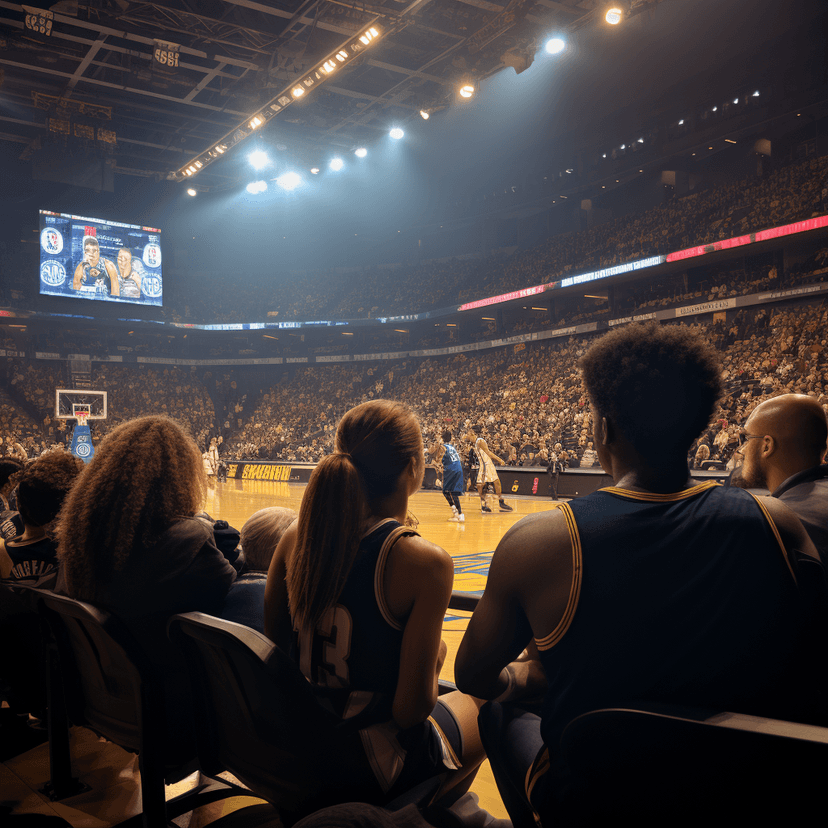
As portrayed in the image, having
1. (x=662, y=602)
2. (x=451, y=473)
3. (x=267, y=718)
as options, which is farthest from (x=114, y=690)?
(x=451, y=473)

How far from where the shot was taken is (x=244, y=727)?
5.70ft

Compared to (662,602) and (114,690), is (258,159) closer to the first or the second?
(114,690)

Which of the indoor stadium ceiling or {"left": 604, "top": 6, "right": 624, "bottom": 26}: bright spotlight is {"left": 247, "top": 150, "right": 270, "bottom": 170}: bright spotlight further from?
{"left": 604, "top": 6, "right": 624, "bottom": 26}: bright spotlight

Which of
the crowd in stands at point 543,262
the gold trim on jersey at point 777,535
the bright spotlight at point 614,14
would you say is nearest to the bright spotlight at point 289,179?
the crowd in stands at point 543,262

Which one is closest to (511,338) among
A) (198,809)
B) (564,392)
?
(564,392)

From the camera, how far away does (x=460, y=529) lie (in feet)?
36.8

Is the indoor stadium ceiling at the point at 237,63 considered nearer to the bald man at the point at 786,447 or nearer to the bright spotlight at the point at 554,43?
the bright spotlight at the point at 554,43

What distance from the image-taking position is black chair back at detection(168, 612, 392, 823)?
154 centimetres

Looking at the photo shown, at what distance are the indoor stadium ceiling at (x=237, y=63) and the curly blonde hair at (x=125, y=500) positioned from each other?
14.4 metres

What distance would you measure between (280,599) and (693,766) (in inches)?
48.7

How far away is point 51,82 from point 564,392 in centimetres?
2028

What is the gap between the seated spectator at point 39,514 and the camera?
2.79m

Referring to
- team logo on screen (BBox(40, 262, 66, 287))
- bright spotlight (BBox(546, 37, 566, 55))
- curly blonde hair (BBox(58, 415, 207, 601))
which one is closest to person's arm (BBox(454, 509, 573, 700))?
curly blonde hair (BBox(58, 415, 207, 601))

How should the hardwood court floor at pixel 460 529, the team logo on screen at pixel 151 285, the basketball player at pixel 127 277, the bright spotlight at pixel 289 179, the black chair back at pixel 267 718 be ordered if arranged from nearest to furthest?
the black chair back at pixel 267 718
the hardwood court floor at pixel 460 529
the basketball player at pixel 127 277
the team logo on screen at pixel 151 285
the bright spotlight at pixel 289 179
